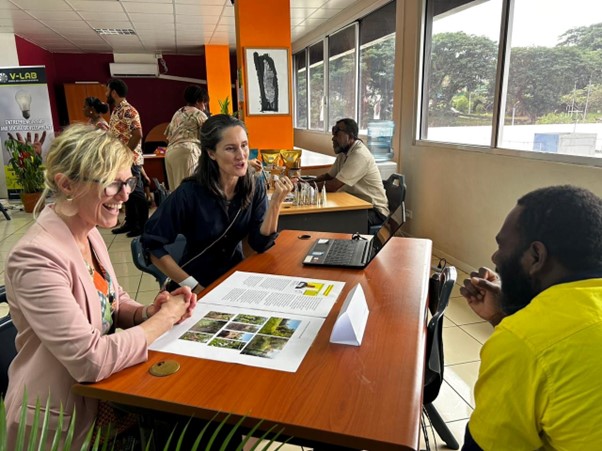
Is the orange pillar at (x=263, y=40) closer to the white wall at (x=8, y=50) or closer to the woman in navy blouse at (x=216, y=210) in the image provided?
the woman in navy blouse at (x=216, y=210)

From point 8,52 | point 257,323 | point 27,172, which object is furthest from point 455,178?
point 8,52

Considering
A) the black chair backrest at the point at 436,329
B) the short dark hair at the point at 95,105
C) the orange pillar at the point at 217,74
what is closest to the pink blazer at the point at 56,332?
the black chair backrest at the point at 436,329

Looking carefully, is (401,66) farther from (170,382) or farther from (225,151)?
(170,382)

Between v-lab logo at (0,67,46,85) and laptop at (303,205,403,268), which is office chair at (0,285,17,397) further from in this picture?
v-lab logo at (0,67,46,85)

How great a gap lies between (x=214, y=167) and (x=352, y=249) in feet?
2.35

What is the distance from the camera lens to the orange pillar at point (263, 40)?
A: 421 centimetres

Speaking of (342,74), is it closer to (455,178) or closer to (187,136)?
(187,136)

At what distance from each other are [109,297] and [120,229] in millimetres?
4443

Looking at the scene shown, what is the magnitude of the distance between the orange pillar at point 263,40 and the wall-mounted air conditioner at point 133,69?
6.88 metres

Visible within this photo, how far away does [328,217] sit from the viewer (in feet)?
9.41

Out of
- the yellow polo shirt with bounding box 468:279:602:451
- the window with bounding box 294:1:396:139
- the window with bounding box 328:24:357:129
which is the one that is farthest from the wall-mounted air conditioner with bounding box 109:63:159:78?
the yellow polo shirt with bounding box 468:279:602:451

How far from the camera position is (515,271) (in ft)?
2.99

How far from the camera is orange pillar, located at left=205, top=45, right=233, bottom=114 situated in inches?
359

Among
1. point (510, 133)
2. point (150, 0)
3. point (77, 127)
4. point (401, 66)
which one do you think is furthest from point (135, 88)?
point (77, 127)
